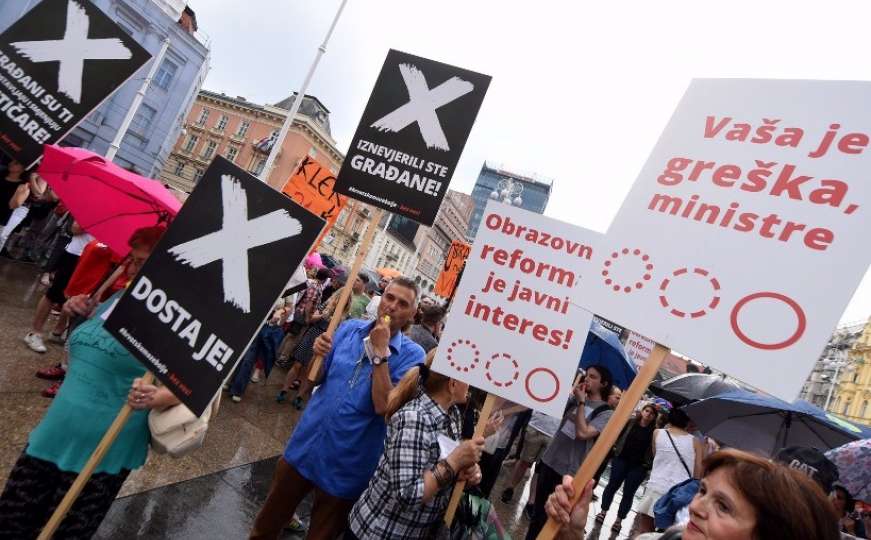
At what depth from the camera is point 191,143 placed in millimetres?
56531

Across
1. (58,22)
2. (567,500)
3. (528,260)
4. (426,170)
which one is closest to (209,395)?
(567,500)

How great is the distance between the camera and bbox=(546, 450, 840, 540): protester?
1.31 metres

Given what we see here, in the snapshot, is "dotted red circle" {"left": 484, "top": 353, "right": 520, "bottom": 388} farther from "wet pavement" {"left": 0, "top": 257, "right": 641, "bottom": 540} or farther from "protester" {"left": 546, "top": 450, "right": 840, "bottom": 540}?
"wet pavement" {"left": 0, "top": 257, "right": 641, "bottom": 540}

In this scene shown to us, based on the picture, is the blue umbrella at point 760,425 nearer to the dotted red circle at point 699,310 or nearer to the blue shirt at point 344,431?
the dotted red circle at point 699,310

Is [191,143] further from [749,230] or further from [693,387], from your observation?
[749,230]

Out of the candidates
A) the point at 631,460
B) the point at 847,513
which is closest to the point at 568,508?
the point at 847,513

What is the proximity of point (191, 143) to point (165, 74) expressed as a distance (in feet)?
77.7

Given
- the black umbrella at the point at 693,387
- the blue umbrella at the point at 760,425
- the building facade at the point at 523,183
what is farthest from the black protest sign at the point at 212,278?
the building facade at the point at 523,183

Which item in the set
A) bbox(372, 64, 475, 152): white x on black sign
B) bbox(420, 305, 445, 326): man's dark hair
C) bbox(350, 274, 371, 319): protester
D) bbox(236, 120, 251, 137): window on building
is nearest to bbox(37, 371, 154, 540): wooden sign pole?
bbox(372, 64, 475, 152): white x on black sign

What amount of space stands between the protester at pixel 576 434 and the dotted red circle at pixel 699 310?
8.57 feet

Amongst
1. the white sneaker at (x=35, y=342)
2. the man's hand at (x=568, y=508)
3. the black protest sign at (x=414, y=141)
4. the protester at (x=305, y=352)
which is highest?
the black protest sign at (x=414, y=141)

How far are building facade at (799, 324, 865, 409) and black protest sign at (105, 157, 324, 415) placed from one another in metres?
67.8

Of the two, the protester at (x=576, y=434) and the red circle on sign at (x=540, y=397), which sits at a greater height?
the red circle on sign at (x=540, y=397)

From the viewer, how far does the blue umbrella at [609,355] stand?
465 cm
